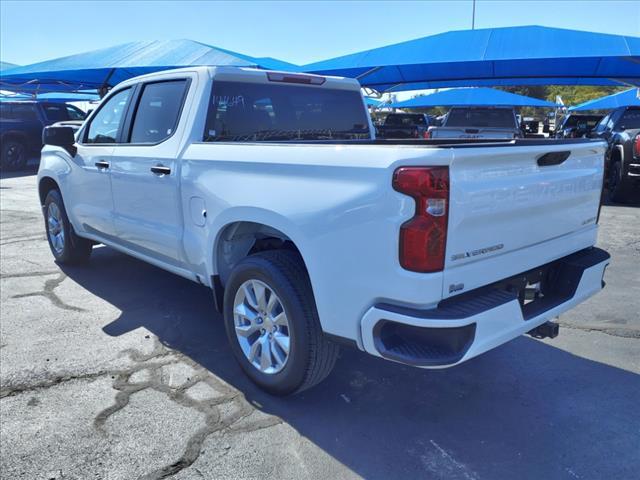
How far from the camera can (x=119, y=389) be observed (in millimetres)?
3383

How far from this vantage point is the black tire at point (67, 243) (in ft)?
18.8

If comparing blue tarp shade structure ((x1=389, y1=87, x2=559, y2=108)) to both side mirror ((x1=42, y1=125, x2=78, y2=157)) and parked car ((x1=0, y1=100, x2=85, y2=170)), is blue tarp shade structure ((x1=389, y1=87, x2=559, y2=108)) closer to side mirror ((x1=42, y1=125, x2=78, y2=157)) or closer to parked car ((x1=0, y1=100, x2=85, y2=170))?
parked car ((x1=0, y1=100, x2=85, y2=170))

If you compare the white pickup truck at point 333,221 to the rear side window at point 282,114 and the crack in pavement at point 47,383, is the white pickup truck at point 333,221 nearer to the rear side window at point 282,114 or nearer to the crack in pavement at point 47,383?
the rear side window at point 282,114

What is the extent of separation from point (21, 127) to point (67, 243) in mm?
13308

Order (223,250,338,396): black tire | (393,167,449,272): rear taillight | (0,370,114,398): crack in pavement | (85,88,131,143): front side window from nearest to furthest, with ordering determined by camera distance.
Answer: (393,167,449,272): rear taillight → (223,250,338,396): black tire → (0,370,114,398): crack in pavement → (85,88,131,143): front side window

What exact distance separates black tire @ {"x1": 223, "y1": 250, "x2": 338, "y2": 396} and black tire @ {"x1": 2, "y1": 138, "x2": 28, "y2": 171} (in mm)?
16613

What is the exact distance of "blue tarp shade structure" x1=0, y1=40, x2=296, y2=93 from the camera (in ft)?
45.3

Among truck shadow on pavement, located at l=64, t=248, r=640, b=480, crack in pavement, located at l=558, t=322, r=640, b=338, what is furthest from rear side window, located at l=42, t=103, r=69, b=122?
crack in pavement, located at l=558, t=322, r=640, b=338

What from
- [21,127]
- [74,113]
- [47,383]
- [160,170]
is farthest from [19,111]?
[47,383]

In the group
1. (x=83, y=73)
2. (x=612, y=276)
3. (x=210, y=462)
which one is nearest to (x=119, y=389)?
(x=210, y=462)

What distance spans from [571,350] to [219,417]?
257 cm

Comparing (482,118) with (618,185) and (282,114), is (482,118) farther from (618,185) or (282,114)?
(282,114)

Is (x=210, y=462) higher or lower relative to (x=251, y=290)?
lower

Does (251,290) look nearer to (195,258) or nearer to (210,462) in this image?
(195,258)
